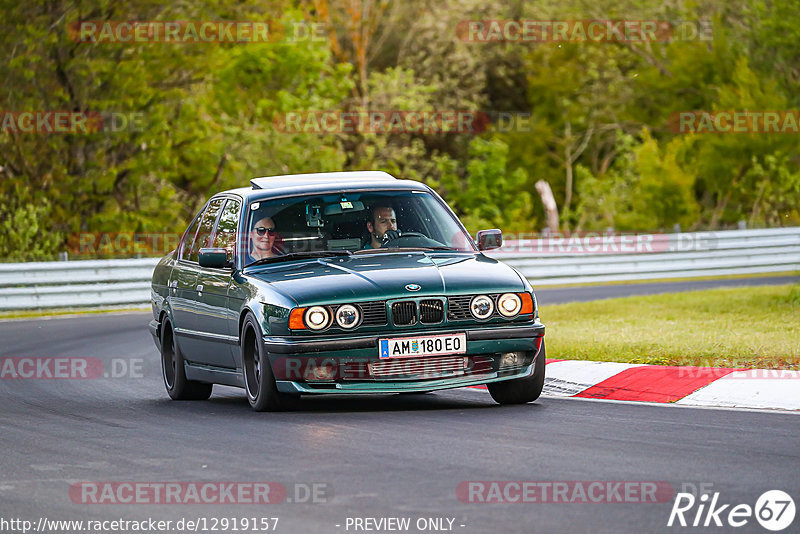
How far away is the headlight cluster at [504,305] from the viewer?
10.3 m

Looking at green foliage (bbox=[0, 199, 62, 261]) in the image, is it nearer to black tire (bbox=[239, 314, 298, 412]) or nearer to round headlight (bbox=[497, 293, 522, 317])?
black tire (bbox=[239, 314, 298, 412])

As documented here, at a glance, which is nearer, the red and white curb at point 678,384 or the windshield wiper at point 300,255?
the red and white curb at point 678,384

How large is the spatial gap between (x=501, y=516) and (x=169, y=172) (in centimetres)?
3402

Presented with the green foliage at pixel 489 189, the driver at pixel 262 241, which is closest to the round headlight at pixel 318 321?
the driver at pixel 262 241

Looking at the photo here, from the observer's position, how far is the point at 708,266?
104 feet

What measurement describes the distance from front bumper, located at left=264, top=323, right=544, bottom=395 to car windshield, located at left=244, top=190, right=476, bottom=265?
128 centimetres

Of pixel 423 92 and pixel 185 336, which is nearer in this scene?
pixel 185 336

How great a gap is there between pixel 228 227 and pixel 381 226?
131 centimetres

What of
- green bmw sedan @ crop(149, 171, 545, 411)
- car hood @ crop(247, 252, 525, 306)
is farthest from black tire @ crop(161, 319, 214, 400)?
car hood @ crop(247, 252, 525, 306)

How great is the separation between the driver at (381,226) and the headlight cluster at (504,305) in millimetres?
1351

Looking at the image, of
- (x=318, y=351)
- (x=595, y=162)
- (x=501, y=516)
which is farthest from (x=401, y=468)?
(x=595, y=162)

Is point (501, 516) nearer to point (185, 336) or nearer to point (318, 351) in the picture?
point (318, 351)
